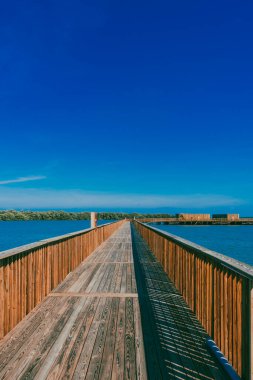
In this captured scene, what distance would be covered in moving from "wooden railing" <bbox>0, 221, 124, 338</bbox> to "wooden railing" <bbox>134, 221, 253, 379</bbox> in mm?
2391

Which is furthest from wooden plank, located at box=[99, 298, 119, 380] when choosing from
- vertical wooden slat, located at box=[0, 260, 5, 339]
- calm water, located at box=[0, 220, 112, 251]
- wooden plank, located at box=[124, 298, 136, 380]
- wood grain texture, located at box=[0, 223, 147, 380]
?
calm water, located at box=[0, 220, 112, 251]

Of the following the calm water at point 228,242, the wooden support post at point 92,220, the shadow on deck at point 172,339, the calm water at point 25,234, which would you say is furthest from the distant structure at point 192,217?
the shadow on deck at point 172,339

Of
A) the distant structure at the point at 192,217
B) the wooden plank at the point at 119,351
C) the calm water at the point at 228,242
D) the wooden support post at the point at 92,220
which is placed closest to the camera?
the wooden plank at the point at 119,351

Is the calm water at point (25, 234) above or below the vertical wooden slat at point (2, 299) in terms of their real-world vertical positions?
below

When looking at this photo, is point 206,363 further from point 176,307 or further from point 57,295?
point 57,295

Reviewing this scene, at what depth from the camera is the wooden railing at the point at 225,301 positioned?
218cm

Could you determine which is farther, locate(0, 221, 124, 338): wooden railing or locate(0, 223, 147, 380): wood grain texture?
locate(0, 221, 124, 338): wooden railing

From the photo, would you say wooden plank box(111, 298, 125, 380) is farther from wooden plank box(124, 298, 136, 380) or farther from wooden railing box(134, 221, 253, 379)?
wooden railing box(134, 221, 253, 379)

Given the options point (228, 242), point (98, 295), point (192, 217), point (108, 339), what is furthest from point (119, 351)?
point (192, 217)

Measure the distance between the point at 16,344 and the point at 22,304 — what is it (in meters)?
0.79

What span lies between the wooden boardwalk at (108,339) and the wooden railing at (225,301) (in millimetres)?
253

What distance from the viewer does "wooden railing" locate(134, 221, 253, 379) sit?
2176 millimetres

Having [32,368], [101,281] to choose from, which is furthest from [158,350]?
[101,281]

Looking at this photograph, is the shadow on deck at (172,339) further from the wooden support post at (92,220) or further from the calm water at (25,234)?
the calm water at (25,234)
